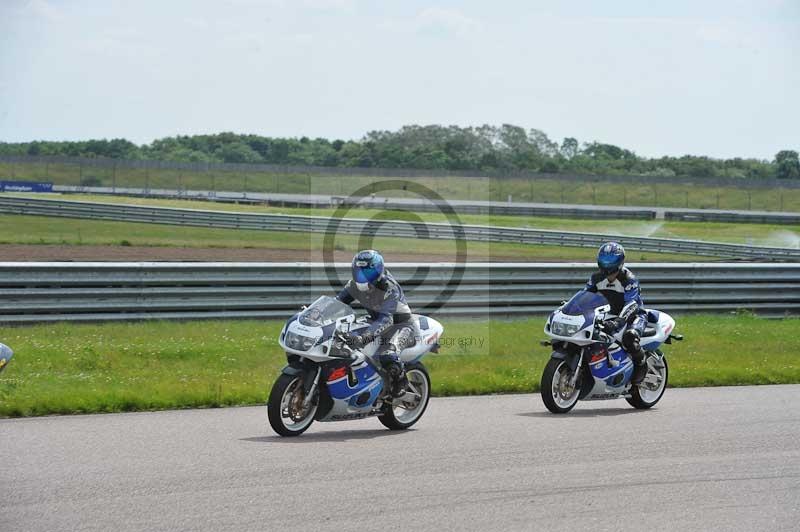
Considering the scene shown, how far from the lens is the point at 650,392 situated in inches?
502

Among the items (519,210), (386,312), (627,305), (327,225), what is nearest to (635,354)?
(627,305)

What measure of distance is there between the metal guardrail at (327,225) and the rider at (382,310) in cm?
3018

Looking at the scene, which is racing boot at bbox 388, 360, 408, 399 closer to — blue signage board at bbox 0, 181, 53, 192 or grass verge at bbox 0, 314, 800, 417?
grass verge at bbox 0, 314, 800, 417

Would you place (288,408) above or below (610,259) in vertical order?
below

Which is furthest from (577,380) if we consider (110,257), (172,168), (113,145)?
(113,145)

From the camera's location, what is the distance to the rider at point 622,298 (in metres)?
12.4

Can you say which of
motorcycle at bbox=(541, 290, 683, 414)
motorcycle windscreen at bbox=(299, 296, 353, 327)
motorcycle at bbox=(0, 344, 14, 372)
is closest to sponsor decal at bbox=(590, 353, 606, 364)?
motorcycle at bbox=(541, 290, 683, 414)

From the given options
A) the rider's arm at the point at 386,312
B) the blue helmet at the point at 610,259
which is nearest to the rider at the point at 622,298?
the blue helmet at the point at 610,259

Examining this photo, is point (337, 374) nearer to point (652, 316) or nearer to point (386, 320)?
point (386, 320)

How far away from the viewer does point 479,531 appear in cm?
668

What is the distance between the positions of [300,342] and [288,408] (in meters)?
0.59

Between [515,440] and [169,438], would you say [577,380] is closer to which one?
[515,440]

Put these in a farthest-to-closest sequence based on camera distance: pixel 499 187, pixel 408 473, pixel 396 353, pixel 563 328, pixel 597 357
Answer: pixel 499 187 → pixel 597 357 → pixel 563 328 → pixel 396 353 → pixel 408 473

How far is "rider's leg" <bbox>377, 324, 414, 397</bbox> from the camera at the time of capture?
34.7 ft
